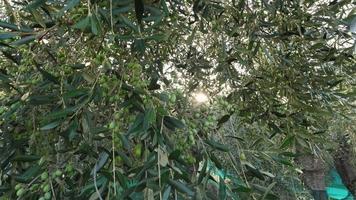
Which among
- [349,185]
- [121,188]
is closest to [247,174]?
[121,188]

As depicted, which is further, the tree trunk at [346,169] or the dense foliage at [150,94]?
the tree trunk at [346,169]

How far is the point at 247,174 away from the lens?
1.20 meters

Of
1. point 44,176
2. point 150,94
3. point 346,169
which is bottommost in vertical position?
point 346,169

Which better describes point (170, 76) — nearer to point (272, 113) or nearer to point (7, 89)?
point (272, 113)

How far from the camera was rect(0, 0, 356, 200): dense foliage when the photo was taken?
38.0 inches

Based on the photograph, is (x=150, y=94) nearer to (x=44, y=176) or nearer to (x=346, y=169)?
(x=44, y=176)

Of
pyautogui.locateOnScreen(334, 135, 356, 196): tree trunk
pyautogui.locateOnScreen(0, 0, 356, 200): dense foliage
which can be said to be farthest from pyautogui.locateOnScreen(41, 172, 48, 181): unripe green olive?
pyautogui.locateOnScreen(334, 135, 356, 196): tree trunk

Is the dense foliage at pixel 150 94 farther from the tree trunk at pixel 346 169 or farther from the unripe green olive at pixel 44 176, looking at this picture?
the tree trunk at pixel 346 169

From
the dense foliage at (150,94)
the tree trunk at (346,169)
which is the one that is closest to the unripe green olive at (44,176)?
the dense foliage at (150,94)

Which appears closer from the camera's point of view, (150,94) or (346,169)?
(150,94)

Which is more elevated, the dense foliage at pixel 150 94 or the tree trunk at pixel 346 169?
the dense foliage at pixel 150 94

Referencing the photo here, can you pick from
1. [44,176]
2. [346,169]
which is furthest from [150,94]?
[346,169]

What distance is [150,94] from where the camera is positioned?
3.25ft

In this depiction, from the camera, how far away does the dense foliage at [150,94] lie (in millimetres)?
965
